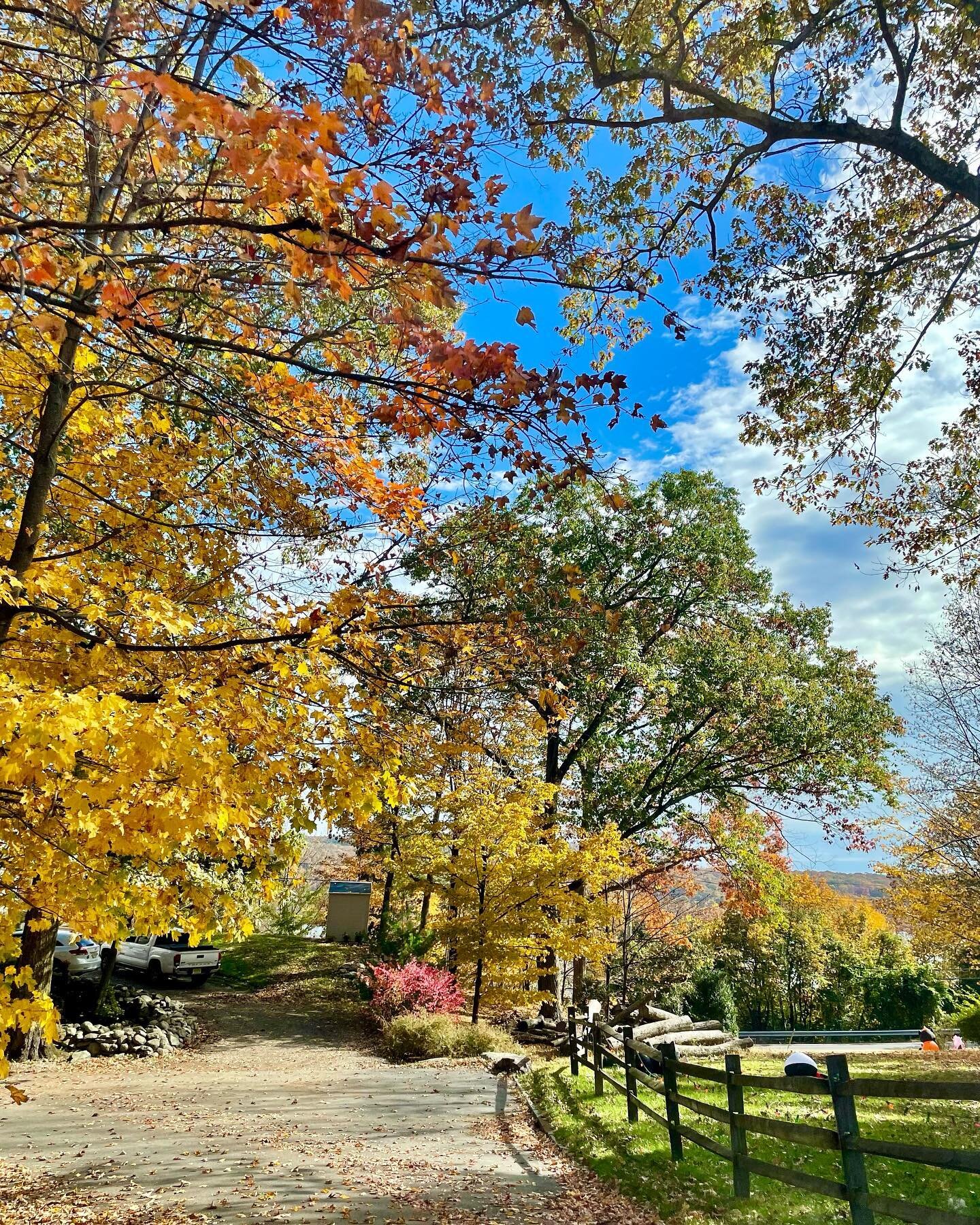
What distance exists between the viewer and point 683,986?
26.7 metres

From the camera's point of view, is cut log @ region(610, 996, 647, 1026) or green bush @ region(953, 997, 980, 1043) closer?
cut log @ region(610, 996, 647, 1026)

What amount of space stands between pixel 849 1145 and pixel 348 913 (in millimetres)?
30702

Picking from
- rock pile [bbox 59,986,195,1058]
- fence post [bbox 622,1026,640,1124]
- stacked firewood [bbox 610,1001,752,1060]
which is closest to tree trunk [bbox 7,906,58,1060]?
rock pile [bbox 59,986,195,1058]

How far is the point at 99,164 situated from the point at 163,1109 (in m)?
10.4

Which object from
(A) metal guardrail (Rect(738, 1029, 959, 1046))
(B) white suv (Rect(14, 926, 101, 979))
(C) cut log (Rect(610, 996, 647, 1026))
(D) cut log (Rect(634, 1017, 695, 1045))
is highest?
(B) white suv (Rect(14, 926, 101, 979))

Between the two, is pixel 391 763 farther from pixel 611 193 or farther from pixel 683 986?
pixel 683 986

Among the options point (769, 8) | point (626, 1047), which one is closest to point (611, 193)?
point (769, 8)

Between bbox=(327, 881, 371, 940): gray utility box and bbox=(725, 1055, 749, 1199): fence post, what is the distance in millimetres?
28280

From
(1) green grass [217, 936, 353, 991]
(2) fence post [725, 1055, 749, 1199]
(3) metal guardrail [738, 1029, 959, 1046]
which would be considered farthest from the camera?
(1) green grass [217, 936, 353, 991]

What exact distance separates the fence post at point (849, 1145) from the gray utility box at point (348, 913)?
98.7 ft

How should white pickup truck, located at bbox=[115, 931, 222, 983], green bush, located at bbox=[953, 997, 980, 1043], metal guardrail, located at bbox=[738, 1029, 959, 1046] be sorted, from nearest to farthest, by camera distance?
green bush, located at bbox=[953, 997, 980, 1043] < white pickup truck, located at bbox=[115, 931, 222, 983] < metal guardrail, located at bbox=[738, 1029, 959, 1046]

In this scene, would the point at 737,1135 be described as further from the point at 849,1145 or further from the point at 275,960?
the point at 275,960

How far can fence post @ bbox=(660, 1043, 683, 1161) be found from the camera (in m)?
7.12

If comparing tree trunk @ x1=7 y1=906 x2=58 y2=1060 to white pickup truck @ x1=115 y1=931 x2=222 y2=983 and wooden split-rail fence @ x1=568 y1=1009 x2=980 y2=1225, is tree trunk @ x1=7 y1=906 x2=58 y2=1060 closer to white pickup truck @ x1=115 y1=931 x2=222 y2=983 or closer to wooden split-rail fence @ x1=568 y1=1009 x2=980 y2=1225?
white pickup truck @ x1=115 y1=931 x2=222 y2=983
